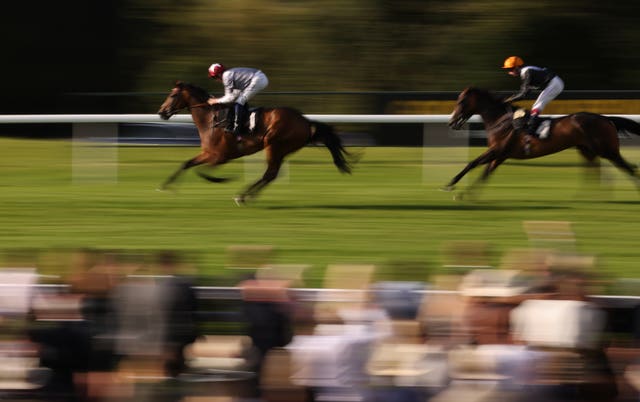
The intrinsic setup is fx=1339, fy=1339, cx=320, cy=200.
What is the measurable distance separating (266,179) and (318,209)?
0.70 meters

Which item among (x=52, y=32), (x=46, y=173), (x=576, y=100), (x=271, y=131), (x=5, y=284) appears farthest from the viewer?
(x=52, y=32)

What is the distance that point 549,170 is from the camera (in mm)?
13234

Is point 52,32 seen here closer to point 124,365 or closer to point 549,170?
point 549,170

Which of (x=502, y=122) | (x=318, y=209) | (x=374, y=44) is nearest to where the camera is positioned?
(x=318, y=209)

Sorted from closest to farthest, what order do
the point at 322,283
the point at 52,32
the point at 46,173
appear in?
the point at 322,283
the point at 46,173
the point at 52,32

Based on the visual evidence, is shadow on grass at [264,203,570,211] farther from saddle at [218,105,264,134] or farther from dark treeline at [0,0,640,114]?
dark treeline at [0,0,640,114]

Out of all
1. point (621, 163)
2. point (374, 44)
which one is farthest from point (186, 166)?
point (374, 44)

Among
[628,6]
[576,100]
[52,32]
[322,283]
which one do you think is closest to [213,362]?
[322,283]

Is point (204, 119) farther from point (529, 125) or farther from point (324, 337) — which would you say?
point (324, 337)

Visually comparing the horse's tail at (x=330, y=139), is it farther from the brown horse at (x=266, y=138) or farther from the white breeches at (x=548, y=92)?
the white breeches at (x=548, y=92)

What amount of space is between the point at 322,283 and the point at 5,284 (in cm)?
216

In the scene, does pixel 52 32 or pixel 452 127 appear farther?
pixel 52 32

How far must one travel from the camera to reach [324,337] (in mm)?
5012

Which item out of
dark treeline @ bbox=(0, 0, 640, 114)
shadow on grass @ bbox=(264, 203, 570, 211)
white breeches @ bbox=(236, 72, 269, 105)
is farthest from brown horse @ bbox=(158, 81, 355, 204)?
dark treeline @ bbox=(0, 0, 640, 114)
